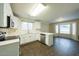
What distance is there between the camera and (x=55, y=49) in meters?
1.64

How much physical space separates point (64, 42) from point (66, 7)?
60 centimetres

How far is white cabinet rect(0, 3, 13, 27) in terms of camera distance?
156 cm

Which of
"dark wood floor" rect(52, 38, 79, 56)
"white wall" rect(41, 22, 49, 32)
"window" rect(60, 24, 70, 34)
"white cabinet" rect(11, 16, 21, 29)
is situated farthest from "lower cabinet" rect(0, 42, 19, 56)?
"window" rect(60, 24, 70, 34)

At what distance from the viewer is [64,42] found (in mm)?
1683

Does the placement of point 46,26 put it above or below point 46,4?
below

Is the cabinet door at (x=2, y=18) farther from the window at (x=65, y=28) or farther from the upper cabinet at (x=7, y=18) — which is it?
the window at (x=65, y=28)

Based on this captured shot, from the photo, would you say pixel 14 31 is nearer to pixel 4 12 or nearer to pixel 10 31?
pixel 10 31

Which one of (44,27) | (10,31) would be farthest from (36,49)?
(10,31)

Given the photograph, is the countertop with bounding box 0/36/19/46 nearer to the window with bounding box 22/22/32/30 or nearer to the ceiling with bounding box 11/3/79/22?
the window with bounding box 22/22/32/30

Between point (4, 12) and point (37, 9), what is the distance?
1.78 ft

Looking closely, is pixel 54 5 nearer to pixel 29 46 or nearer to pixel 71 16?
pixel 71 16

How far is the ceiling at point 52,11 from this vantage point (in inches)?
62.0

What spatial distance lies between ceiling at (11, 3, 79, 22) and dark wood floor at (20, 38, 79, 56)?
418 mm

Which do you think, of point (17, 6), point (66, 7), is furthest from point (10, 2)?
point (66, 7)
